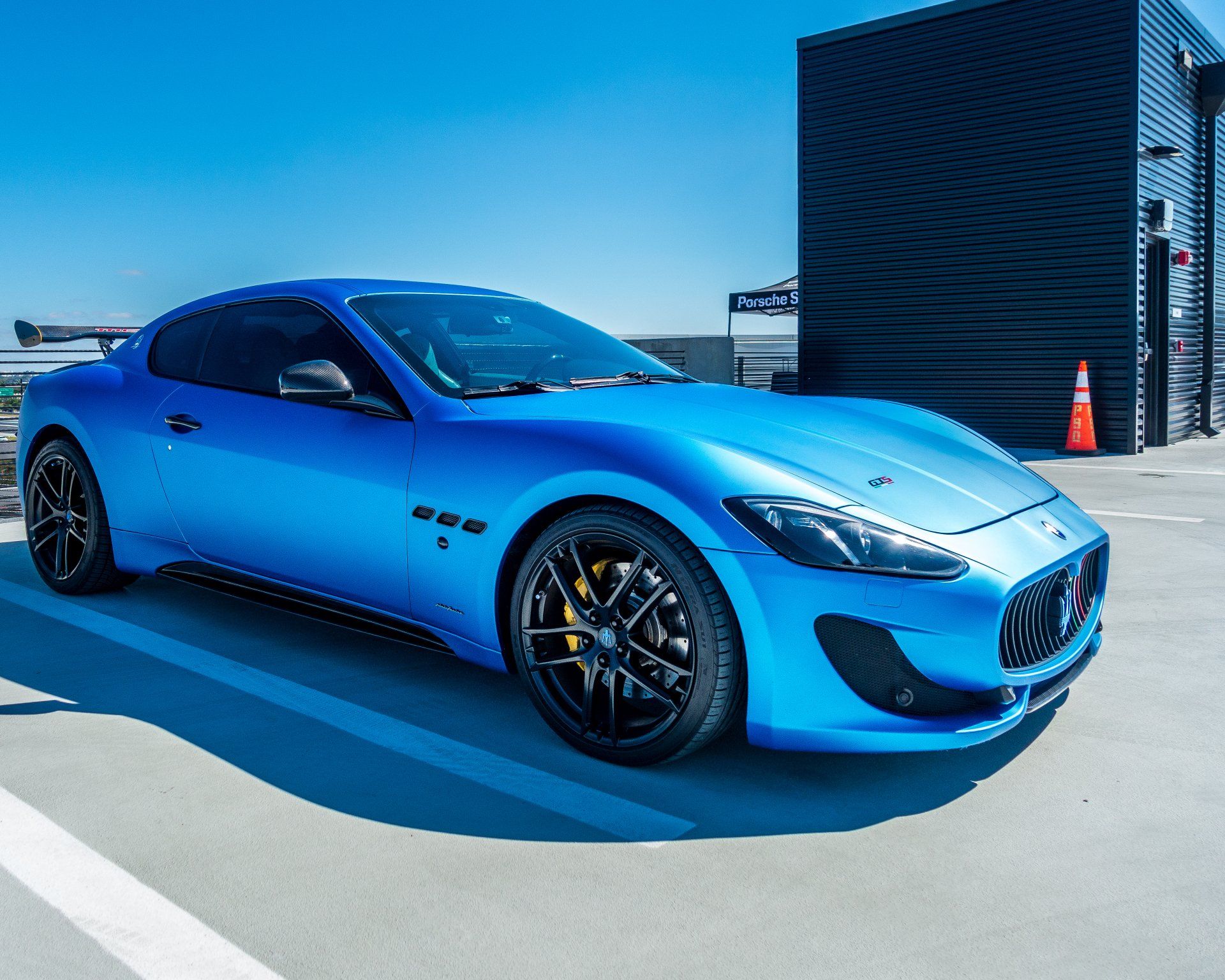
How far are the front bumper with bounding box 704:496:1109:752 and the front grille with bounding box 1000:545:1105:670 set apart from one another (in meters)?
0.06

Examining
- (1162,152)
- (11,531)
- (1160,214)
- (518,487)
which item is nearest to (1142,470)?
(1160,214)

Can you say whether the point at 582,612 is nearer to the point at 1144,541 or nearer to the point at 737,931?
the point at 737,931

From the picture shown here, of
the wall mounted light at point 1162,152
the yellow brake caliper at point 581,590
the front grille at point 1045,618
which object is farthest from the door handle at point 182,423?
the wall mounted light at point 1162,152

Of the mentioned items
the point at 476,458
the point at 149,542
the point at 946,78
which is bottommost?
the point at 149,542

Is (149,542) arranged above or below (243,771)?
above

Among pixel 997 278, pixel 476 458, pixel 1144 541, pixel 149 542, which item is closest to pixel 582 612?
pixel 476 458

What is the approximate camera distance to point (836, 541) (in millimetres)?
2510

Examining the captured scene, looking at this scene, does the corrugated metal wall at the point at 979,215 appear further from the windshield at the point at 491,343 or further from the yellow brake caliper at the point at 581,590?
the yellow brake caliper at the point at 581,590

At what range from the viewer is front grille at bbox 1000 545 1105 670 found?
261 centimetres

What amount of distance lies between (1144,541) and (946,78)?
919cm

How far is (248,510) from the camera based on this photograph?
12.2ft

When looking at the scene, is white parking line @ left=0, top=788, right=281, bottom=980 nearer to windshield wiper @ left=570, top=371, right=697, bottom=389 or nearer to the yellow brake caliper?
the yellow brake caliper

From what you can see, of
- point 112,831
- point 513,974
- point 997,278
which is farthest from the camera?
point 997,278

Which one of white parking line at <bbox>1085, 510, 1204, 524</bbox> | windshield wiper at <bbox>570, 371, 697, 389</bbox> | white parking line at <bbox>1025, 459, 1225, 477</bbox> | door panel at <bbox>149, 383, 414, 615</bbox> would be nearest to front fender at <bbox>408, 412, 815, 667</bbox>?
door panel at <bbox>149, 383, 414, 615</bbox>
